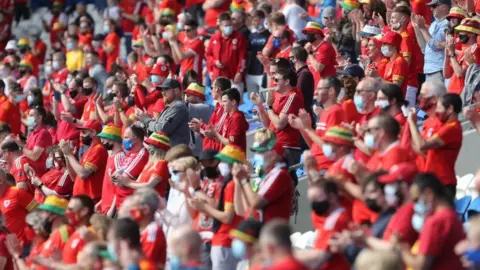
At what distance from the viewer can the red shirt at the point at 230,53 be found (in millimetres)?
18516

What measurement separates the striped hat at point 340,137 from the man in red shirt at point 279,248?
2.48 meters

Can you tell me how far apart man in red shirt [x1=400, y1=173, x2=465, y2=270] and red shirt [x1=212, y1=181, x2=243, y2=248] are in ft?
7.50

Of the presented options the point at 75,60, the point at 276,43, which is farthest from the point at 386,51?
the point at 75,60

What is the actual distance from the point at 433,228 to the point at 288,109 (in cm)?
529

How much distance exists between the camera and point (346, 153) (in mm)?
10992

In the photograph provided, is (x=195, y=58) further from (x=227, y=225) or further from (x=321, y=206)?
(x=321, y=206)

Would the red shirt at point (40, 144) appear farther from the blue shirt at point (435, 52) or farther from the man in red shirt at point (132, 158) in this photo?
the blue shirt at point (435, 52)

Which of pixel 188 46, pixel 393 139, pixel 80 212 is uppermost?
pixel 393 139

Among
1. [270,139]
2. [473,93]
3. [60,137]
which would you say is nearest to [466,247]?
[270,139]

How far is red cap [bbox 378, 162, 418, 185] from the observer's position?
384 inches

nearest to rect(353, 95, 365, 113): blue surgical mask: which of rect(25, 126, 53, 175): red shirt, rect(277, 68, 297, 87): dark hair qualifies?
rect(277, 68, 297, 87): dark hair

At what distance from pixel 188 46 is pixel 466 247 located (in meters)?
10.7

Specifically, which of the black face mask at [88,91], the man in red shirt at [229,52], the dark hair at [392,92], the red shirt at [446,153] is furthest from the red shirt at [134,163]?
the man in red shirt at [229,52]

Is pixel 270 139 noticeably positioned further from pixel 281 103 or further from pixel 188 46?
pixel 188 46
